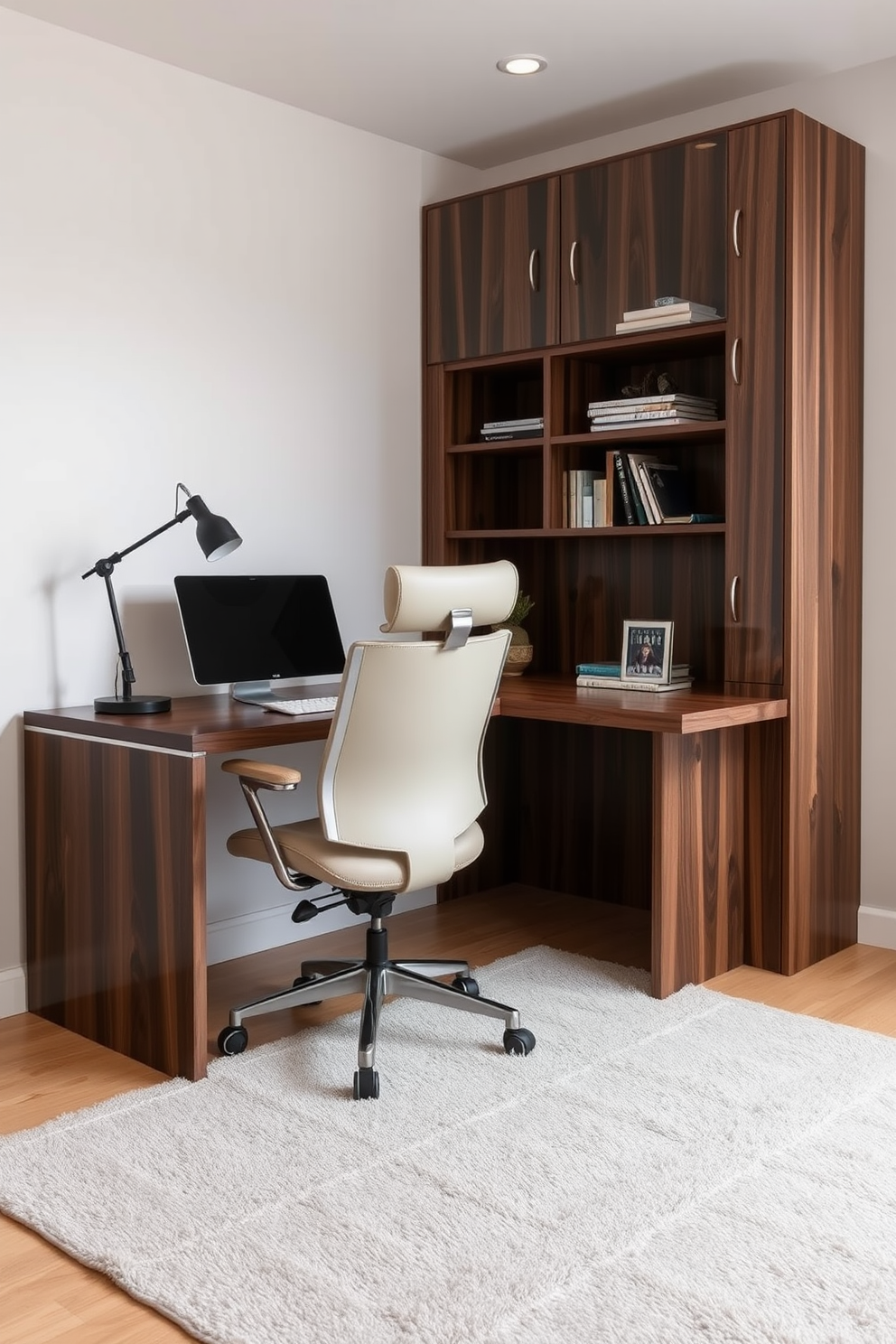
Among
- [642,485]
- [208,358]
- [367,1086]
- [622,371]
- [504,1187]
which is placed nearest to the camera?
[504,1187]

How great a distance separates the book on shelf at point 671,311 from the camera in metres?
3.59

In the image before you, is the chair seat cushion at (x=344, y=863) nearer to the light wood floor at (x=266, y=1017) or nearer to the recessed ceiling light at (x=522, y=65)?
the light wood floor at (x=266, y=1017)

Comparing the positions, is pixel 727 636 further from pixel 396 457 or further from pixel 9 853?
pixel 9 853

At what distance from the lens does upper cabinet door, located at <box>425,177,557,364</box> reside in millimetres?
3988

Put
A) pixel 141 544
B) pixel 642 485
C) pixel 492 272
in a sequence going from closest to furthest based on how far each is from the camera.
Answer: pixel 141 544 → pixel 642 485 → pixel 492 272

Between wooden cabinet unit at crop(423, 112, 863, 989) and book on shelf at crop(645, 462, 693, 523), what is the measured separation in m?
0.09

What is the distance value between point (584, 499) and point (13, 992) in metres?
2.23

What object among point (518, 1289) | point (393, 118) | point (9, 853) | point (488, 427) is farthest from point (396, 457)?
point (518, 1289)

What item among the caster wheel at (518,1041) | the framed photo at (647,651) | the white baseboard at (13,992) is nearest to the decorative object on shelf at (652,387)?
the framed photo at (647,651)

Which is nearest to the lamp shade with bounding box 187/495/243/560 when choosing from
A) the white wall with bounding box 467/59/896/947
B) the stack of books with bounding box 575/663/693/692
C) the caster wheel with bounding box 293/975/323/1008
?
the caster wheel with bounding box 293/975/323/1008

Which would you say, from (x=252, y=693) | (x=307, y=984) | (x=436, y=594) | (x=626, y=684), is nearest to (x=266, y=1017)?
(x=307, y=984)

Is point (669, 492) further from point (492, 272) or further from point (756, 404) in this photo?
point (492, 272)

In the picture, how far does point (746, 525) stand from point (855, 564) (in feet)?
1.48

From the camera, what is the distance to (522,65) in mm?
3598
